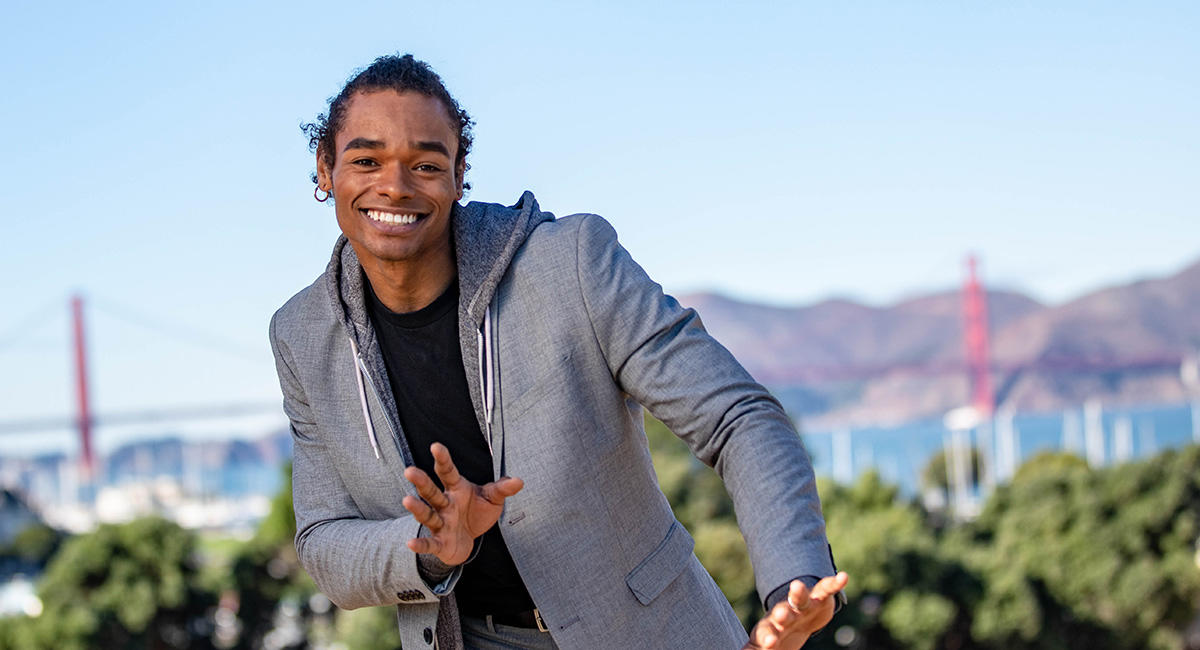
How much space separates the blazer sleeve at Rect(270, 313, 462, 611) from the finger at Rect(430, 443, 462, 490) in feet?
0.56

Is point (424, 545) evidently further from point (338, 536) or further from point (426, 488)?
point (338, 536)

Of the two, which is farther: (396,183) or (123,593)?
(123,593)

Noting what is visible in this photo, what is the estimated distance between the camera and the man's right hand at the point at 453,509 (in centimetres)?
189

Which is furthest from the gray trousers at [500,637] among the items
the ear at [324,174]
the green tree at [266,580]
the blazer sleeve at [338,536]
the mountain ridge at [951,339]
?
the mountain ridge at [951,339]

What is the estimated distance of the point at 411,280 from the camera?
225 cm

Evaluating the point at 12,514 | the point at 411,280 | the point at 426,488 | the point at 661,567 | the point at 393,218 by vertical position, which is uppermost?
the point at 393,218

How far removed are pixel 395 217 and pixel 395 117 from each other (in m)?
0.15

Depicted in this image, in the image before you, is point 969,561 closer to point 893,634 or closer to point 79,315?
point 893,634

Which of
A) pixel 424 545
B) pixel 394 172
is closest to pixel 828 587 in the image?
pixel 424 545

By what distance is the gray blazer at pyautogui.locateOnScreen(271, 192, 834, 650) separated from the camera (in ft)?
6.75

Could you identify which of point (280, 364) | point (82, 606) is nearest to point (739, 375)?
point (280, 364)

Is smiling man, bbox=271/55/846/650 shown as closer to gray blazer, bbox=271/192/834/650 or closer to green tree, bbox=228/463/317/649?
gray blazer, bbox=271/192/834/650

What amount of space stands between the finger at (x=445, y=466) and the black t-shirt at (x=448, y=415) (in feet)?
1.03

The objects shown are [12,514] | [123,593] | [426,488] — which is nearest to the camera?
[426,488]
